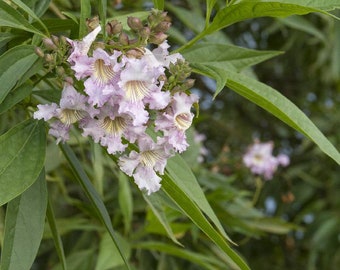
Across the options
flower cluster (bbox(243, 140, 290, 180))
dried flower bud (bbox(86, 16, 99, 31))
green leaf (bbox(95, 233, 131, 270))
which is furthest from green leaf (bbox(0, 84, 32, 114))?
flower cluster (bbox(243, 140, 290, 180))

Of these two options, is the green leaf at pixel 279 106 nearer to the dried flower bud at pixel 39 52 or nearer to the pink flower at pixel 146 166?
the pink flower at pixel 146 166

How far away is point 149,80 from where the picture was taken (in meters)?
1.07

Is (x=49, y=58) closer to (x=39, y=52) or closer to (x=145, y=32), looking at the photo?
(x=39, y=52)

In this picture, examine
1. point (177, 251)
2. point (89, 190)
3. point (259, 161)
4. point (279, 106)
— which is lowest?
point (259, 161)

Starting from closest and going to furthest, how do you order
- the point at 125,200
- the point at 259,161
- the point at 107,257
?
the point at 107,257
the point at 125,200
the point at 259,161

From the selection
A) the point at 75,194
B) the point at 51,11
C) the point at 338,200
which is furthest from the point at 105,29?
the point at 338,200

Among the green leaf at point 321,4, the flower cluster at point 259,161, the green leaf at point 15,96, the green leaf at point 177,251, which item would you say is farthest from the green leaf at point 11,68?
the flower cluster at point 259,161

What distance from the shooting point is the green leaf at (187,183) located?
4.10 ft

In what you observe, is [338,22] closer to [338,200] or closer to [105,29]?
[338,200]

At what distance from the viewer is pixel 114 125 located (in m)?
1.11

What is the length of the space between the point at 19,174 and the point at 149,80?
23 cm

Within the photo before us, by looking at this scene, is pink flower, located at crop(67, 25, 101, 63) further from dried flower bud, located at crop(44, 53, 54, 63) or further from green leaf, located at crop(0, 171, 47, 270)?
green leaf, located at crop(0, 171, 47, 270)

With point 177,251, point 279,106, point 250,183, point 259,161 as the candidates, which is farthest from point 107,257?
point 250,183

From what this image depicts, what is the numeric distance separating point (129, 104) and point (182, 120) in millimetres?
94
